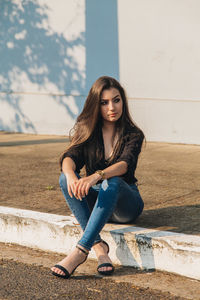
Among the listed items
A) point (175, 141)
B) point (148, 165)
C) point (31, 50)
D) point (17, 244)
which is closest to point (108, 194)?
point (17, 244)

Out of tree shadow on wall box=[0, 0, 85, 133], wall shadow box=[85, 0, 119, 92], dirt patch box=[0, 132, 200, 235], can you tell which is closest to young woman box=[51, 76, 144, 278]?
dirt patch box=[0, 132, 200, 235]

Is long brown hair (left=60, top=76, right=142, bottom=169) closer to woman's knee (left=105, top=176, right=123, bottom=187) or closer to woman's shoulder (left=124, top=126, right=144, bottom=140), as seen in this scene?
woman's shoulder (left=124, top=126, right=144, bottom=140)

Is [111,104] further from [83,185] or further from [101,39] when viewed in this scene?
[101,39]

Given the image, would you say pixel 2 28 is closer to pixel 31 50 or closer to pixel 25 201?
pixel 31 50

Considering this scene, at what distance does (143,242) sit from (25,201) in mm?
1832

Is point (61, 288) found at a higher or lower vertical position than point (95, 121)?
lower

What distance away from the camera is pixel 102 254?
4359mm

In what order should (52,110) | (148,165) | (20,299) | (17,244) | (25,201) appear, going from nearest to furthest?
(20,299)
(17,244)
(25,201)
(148,165)
(52,110)

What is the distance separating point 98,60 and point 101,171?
656cm

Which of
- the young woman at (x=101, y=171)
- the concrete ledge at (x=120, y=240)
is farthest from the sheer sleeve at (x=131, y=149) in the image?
the concrete ledge at (x=120, y=240)

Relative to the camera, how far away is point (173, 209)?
17.7 feet

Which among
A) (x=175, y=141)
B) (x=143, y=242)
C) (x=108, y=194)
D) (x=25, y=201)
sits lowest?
(x=175, y=141)

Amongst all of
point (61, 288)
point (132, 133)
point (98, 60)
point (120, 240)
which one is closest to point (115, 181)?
point (120, 240)

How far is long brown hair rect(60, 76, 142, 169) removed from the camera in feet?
15.6
